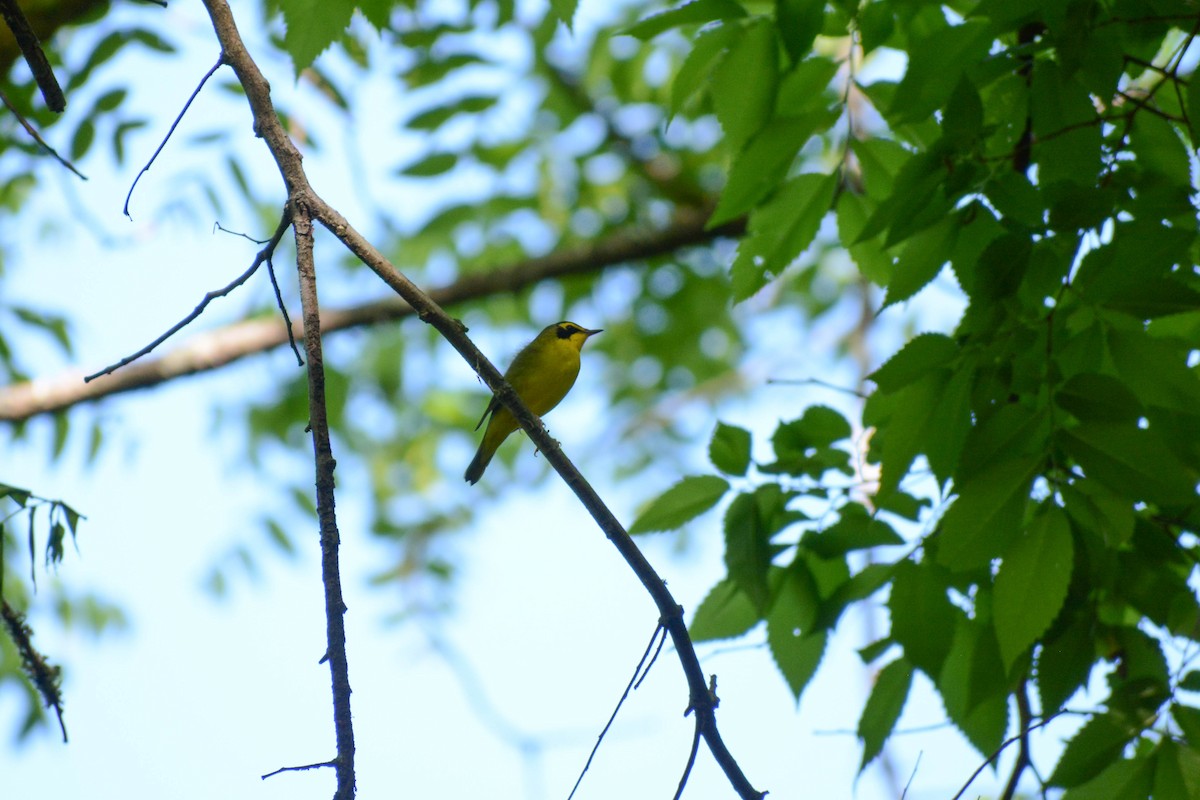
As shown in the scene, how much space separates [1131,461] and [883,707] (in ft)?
3.87

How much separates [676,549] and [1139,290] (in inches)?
336

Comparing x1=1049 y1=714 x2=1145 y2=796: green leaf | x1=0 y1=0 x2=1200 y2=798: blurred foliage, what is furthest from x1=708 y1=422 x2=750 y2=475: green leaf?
x1=1049 y1=714 x2=1145 y2=796: green leaf

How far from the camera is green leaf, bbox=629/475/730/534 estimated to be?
3408 millimetres

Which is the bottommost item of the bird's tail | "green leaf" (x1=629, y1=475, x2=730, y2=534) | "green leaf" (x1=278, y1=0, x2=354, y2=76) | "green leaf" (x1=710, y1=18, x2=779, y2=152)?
"green leaf" (x1=629, y1=475, x2=730, y2=534)

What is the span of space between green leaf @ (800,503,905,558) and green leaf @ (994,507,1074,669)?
63 centimetres

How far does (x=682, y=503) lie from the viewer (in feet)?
11.3

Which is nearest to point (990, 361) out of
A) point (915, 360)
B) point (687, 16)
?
point (915, 360)

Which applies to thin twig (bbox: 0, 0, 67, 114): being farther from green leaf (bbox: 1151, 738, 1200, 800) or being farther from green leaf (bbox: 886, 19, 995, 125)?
green leaf (bbox: 1151, 738, 1200, 800)

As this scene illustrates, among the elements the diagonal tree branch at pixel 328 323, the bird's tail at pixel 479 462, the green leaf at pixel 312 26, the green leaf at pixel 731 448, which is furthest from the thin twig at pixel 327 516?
the bird's tail at pixel 479 462

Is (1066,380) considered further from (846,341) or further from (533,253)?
(846,341)

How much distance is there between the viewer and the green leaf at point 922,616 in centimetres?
302

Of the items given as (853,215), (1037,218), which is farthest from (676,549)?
(1037,218)

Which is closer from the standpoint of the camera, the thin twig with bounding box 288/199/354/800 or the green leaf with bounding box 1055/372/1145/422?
the thin twig with bounding box 288/199/354/800

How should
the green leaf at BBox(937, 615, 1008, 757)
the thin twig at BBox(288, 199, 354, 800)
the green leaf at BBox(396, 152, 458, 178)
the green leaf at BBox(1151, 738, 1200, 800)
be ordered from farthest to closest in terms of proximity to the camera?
the green leaf at BBox(396, 152, 458, 178) < the green leaf at BBox(937, 615, 1008, 757) < the green leaf at BBox(1151, 738, 1200, 800) < the thin twig at BBox(288, 199, 354, 800)
